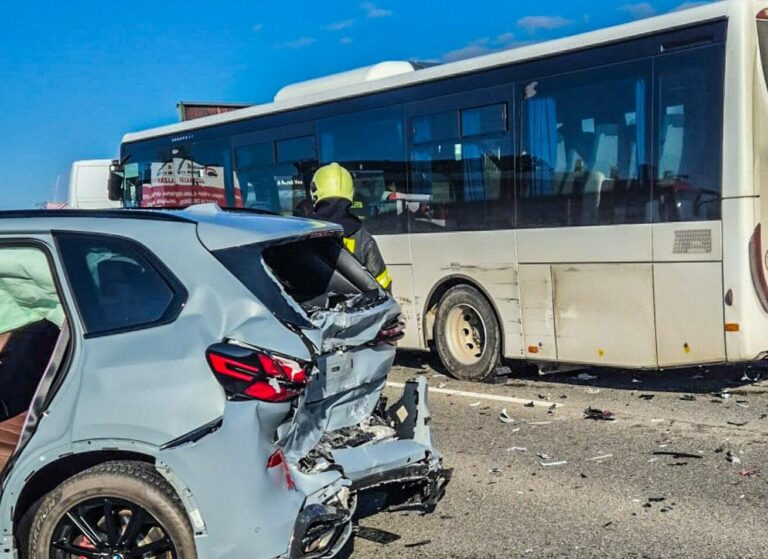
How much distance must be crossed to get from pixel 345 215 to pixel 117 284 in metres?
2.80

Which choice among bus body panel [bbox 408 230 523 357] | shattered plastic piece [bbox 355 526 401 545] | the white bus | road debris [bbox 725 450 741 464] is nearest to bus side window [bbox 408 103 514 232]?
the white bus

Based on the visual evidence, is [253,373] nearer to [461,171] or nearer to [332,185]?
[332,185]

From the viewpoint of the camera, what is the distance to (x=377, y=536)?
4855 mm

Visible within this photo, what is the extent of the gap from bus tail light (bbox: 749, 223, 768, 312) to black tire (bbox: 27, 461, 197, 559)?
5.55 m

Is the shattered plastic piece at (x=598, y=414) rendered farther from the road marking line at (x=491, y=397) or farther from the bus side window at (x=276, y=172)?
the bus side window at (x=276, y=172)

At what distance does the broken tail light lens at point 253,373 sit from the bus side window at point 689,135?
5.08 metres

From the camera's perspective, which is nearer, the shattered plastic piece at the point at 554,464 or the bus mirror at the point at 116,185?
the shattered plastic piece at the point at 554,464

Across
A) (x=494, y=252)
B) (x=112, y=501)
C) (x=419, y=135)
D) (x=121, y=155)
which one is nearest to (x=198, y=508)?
(x=112, y=501)

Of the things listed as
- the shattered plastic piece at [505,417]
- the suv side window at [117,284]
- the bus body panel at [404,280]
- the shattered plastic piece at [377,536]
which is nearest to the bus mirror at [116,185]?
the bus body panel at [404,280]

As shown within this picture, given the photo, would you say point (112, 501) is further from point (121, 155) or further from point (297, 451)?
point (121, 155)

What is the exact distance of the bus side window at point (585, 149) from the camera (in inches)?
311

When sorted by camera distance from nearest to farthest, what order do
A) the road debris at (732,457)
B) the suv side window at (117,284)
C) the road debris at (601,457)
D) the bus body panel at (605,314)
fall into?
1. the suv side window at (117,284)
2. the road debris at (732,457)
3. the road debris at (601,457)
4. the bus body panel at (605,314)

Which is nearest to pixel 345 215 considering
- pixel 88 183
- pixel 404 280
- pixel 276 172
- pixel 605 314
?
pixel 605 314

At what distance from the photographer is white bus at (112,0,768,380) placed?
23.7ft
